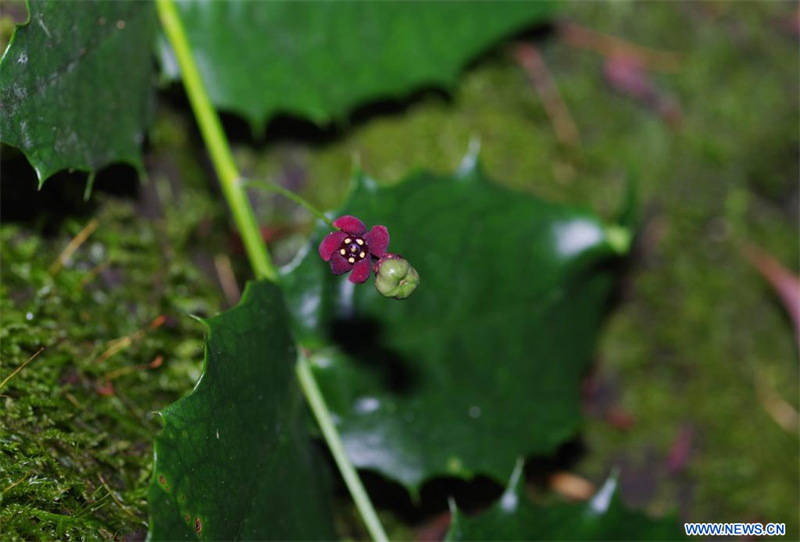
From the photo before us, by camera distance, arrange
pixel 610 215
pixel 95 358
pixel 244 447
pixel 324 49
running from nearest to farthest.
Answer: pixel 244 447 → pixel 95 358 → pixel 324 49 → pixel 610 215

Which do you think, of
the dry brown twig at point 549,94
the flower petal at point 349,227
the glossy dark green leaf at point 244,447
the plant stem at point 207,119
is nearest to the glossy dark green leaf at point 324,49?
the plant stem at point 207,119

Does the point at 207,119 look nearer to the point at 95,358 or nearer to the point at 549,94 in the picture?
the point at 95,358

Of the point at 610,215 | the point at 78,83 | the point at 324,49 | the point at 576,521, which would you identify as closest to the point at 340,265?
the point at 78,83

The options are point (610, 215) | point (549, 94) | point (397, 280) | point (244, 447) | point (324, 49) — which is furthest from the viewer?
point (549, 94)

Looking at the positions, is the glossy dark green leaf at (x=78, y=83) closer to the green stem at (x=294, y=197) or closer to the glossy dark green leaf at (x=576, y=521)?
the green stem at (x=294, y=197)

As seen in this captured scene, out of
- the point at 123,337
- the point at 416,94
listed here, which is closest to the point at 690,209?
the point at 416,94

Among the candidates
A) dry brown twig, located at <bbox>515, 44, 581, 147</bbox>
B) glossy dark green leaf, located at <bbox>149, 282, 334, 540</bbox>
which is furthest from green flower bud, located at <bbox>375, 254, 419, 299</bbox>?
dry brown twig, located at <bbox>515, 44, 581, 147</bbox>
